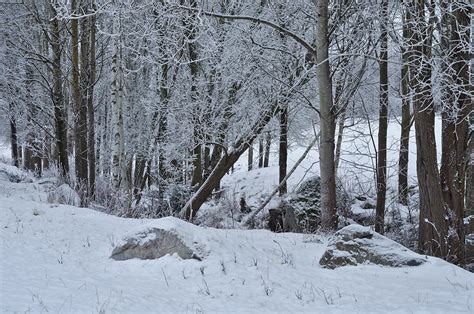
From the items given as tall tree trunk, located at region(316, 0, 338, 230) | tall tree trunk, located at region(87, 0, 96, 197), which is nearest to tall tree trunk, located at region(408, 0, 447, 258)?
tall tree trunk, located at region(316, 0, 338, 230)

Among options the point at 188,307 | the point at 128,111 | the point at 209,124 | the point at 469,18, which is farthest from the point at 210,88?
the point at 128,111

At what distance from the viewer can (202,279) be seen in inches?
161

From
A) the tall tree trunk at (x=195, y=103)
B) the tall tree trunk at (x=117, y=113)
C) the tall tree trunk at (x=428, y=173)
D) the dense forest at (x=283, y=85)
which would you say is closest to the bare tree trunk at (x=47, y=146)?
the dense forest at (x=283, y=85)

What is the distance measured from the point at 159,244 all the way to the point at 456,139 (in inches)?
186

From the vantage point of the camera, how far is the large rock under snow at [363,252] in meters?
4.62

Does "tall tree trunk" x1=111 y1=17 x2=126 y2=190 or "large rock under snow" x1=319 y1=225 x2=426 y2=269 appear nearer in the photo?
"large rock under snow" x1=319 y1=225 x2=426 y2=269

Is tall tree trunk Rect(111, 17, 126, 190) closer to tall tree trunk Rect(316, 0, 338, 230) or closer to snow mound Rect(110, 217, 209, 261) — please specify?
tall tree trunk Rect(316, 0, 338, 230)

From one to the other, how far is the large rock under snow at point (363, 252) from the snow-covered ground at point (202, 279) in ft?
0.37

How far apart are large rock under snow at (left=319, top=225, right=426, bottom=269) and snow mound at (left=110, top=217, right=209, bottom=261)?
1.43 meters

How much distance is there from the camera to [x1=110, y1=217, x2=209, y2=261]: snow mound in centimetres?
458

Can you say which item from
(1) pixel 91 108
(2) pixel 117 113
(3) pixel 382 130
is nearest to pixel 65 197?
(2) pixel 117 113

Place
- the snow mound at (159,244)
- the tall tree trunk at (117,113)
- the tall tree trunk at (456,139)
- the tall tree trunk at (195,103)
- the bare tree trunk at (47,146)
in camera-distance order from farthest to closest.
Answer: the bare tree trunk at (47,146), the tall tree trunk at (117,113), the tall tree trunk at (195,103), the tall tree trunk at (456,139), the snow mound at (159,244)

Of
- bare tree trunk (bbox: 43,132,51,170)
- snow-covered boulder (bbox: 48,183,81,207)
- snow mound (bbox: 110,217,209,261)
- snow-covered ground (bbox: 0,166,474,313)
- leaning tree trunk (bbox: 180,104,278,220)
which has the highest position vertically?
bare tree trunk (bbox: 43,132,51,170)

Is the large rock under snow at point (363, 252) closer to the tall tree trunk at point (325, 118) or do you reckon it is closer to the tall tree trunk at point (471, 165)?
the tall tree trunk at point (325, 118)
